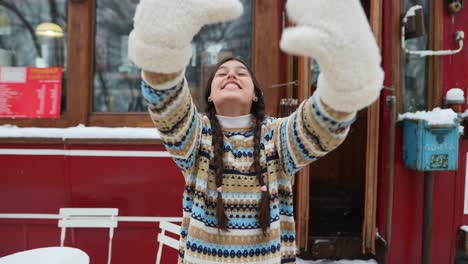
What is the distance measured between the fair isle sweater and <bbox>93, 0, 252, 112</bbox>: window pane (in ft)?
6.22

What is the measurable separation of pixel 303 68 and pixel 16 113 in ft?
8.26

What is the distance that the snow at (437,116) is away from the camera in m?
2.91

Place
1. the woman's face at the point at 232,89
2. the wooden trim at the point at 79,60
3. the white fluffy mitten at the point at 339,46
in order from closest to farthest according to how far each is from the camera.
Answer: the white fluffy mitten at the point at 339,46
the woman's face at the point at 232,89
the wooden trim at the point at 79,60

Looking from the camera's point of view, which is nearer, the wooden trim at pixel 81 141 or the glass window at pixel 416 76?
the wooden trim at pixel 81 141

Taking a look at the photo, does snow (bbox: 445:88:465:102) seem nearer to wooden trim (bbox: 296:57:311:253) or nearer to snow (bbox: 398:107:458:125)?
snow (bbox: 398:107:458:125)

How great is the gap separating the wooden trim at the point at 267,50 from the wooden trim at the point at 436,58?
141 centimetres

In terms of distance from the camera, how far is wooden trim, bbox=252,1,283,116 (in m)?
3.08

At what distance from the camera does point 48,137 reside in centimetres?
304

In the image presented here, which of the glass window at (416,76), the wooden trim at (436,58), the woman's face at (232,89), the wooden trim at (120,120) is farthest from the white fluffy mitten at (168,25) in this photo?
the wooden trim at (436,58)

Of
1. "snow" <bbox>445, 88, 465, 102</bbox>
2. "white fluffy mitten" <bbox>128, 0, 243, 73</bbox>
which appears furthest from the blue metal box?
"white fluffy mitten" <bbox>128, 0, 243, 73</bbox>

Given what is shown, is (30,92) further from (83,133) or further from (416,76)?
(416,76)

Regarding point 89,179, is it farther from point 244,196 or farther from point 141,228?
point 244,196

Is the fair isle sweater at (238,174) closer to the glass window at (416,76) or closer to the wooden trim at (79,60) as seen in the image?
the wooden trim at (79,60)

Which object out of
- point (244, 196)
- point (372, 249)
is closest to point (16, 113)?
point (244, 196)
